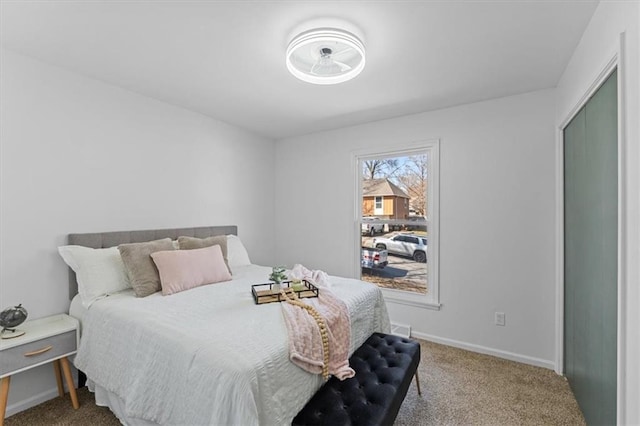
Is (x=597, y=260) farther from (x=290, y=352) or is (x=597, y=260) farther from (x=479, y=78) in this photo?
(x=290, y=352)

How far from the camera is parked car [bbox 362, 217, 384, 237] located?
3.56 meters

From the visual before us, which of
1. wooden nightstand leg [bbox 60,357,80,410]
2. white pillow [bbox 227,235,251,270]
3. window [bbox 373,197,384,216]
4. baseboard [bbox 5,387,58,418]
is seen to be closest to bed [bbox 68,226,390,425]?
wooden nightstand leg [bbox 60,357,80,410]

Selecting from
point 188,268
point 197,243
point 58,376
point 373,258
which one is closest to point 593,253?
point 373,258

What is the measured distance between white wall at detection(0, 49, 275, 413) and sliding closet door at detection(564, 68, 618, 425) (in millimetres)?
3329

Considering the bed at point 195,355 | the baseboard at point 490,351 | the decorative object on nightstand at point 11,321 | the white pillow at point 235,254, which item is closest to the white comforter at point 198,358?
the bed at point 195,355

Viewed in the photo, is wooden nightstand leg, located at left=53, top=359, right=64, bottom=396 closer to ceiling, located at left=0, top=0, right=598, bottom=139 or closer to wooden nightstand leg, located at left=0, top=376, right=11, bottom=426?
wooden nightstand leg, located at left=0, top=376, right=11, bottom=426

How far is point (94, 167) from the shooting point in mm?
2422

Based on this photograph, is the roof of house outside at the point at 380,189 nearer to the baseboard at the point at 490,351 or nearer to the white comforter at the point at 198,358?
the baseboard at the point at 490,351

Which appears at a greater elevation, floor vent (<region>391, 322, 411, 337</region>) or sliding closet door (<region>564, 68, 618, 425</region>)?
sliding closet door (<region>564, 68, 618, 425</region>)

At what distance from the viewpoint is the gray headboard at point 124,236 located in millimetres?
2262

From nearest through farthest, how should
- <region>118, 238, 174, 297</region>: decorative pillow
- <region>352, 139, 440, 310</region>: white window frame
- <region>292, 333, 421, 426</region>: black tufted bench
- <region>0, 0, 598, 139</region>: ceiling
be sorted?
<region>292, 333, 421, 426</region>: black tufted bench
<region>0, 0, 598, 139</region>: ceiling
<region>118, 238, 174, 297</region>: decorative pillow
<region>352, 139, 440, 310</region>: white window frame

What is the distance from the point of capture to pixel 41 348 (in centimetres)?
185

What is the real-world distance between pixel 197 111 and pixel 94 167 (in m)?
1.19
